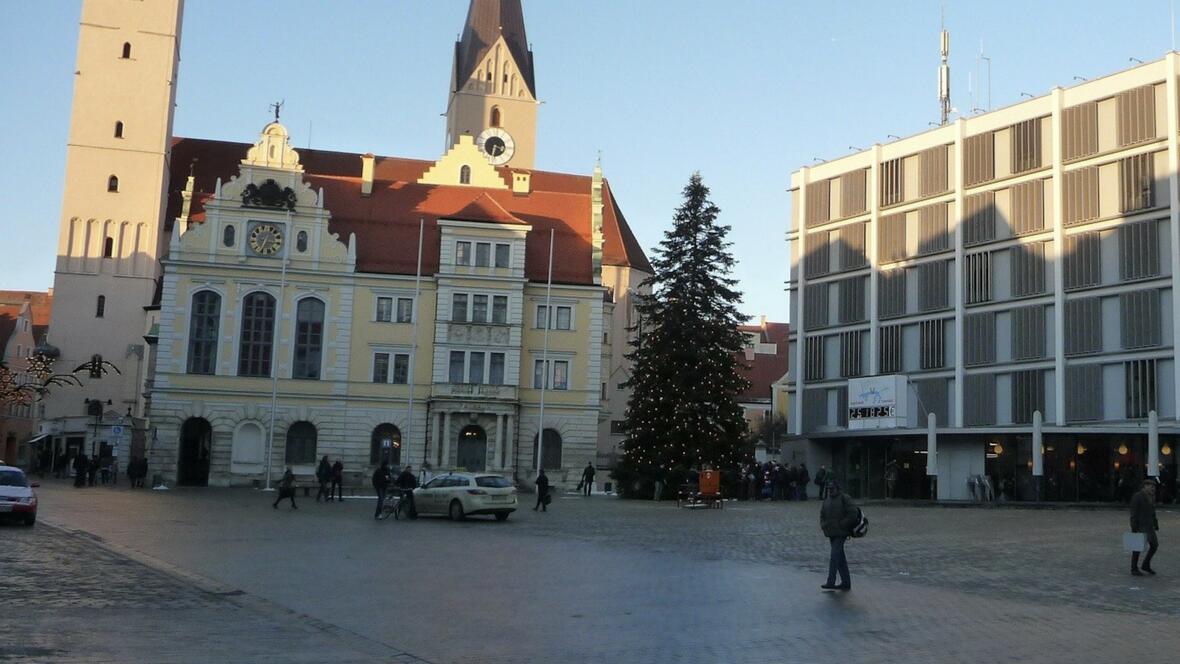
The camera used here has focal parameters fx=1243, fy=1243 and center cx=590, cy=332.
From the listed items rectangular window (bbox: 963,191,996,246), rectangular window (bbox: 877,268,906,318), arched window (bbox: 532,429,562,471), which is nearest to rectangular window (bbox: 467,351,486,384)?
arched window (bbox: 532,429,562,471)

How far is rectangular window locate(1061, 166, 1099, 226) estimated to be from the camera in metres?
57.2

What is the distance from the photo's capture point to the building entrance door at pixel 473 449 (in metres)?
64.6

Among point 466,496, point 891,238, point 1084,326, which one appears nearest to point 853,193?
point 891,238

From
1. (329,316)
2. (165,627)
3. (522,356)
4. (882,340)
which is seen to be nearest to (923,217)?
(882,340)

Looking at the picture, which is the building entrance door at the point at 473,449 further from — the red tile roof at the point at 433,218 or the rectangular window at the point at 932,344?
the rectangular window at the point at 932,344

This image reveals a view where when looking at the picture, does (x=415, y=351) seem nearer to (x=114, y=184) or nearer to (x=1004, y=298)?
(x=1004, y=298)

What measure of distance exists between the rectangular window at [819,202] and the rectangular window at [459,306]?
69.0ft

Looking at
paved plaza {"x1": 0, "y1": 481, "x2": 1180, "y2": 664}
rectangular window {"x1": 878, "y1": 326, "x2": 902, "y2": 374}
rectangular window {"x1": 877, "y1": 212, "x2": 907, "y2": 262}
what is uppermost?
rectangular window {"x1": 877, "y1": 212, "x2": 907, "y2": 262}

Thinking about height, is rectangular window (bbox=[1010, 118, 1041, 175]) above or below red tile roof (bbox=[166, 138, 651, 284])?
above

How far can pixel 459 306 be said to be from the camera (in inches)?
2606

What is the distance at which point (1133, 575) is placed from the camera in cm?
1956

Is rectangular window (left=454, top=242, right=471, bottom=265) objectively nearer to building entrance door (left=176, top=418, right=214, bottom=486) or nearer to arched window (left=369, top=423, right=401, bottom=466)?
arched window (left=369, top=423, right=401, bottom=466)

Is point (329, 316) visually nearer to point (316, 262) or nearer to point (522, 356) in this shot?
point (316, 262)

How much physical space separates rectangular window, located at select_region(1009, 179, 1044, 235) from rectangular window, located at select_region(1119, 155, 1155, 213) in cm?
412
